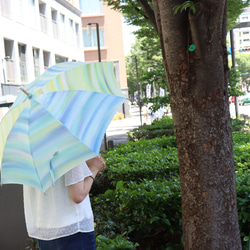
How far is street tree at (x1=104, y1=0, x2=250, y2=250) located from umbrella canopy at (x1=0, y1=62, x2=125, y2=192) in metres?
0.60

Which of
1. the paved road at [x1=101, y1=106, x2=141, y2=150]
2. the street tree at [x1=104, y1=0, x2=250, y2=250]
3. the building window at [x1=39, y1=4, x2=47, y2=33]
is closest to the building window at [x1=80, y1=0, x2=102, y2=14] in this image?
the paved road at [x1=101, y1=106, x2=141, y2=150]

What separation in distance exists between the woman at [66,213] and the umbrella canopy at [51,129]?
0.12 metres

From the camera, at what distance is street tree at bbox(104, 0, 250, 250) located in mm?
2984

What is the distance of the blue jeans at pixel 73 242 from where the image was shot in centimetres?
259

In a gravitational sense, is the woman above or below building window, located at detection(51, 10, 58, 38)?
below

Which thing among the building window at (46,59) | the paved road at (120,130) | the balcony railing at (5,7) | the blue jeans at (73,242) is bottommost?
the paved road at (120,130)

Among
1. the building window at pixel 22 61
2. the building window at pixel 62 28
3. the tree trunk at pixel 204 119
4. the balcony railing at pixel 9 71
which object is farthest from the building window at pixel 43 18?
the tree trunk at pixel 204 119

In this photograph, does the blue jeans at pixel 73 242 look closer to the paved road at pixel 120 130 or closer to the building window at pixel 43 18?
the paved road at pixel 120 130

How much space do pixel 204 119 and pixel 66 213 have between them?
1.16 m

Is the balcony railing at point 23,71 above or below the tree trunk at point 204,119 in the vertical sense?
above

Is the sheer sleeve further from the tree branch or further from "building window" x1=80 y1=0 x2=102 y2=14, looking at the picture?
"building window" x1=80 y1=0 x2=102 y2=14

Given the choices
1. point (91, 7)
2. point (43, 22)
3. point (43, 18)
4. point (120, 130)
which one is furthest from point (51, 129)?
point (91, 7)

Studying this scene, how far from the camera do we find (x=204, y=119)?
Answer: 2998 millimetres

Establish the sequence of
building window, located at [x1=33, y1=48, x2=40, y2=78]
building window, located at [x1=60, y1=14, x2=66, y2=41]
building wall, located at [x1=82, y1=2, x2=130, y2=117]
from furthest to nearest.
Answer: building wall, located at [x1=82, y1=2, x2=130, y2=117] < building window, located at [x1=60, y1=14, x2=66, y2=41] < building window, located at [x1=33, y1=48, x2=40, y2=78]
